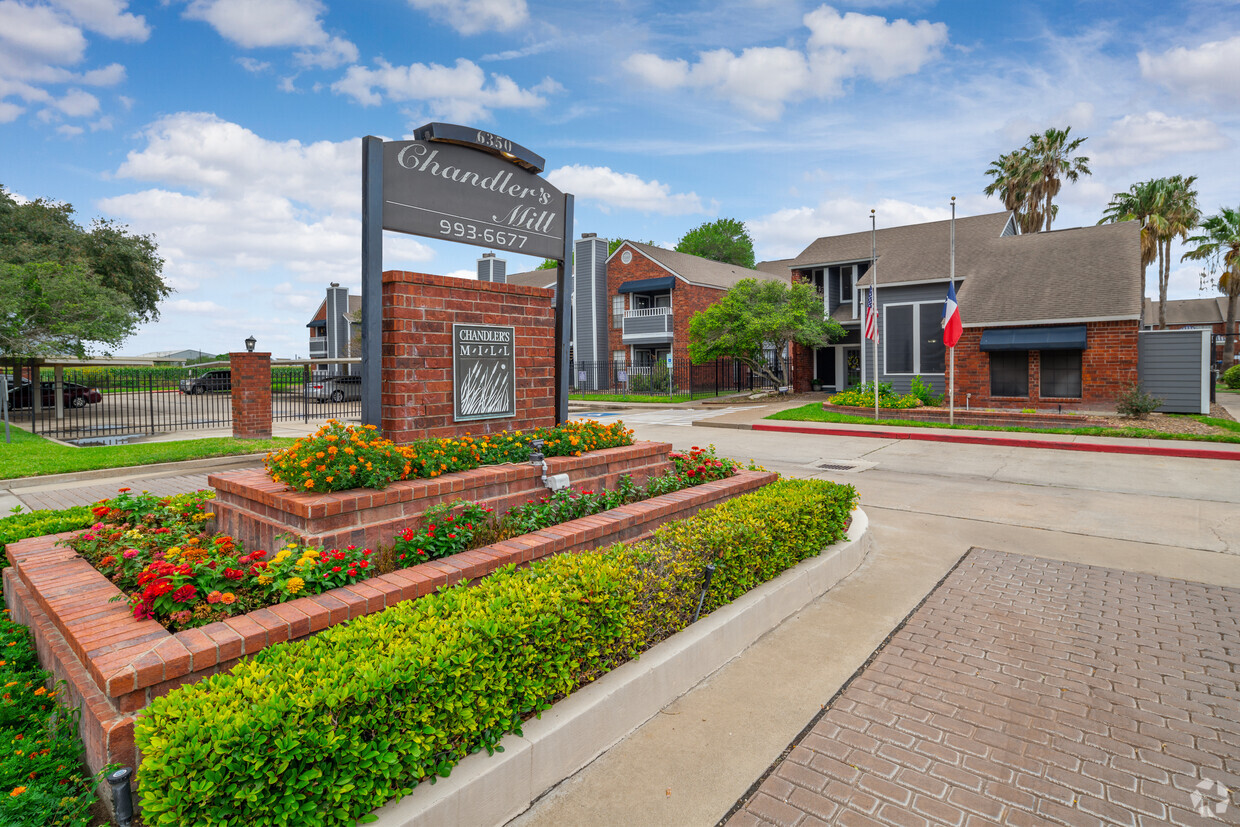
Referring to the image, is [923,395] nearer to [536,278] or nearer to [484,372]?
[484,372]

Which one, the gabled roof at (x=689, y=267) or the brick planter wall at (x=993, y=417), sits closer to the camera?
the brick planter wall at (x=993, y=417)

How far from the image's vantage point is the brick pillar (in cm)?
1613

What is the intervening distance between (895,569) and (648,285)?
29758 mm

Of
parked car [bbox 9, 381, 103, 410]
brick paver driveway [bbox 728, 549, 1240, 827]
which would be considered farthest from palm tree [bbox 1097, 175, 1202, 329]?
parked car [bbox 9, 381, 103, 410]

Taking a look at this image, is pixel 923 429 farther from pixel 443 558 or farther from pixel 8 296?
pixel 8 296

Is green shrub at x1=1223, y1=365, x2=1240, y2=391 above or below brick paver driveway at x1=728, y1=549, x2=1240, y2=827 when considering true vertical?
above

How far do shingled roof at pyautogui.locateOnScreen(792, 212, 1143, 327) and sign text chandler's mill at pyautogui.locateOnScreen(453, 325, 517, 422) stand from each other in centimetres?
1972

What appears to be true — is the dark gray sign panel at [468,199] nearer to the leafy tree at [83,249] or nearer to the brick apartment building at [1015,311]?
the brick apartment building at [1015,311]

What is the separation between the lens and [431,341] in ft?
19.0

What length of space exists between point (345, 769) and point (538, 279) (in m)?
42.6

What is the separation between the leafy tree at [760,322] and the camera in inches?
1087

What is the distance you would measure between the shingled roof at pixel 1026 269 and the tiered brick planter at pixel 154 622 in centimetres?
2022

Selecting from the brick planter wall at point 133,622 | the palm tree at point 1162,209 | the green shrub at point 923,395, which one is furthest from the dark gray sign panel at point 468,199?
the palm tree at point 1162,209

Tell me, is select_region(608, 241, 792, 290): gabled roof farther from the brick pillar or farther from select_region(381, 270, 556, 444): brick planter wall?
select_region(381, 270, 556, 444): brick planter wall
